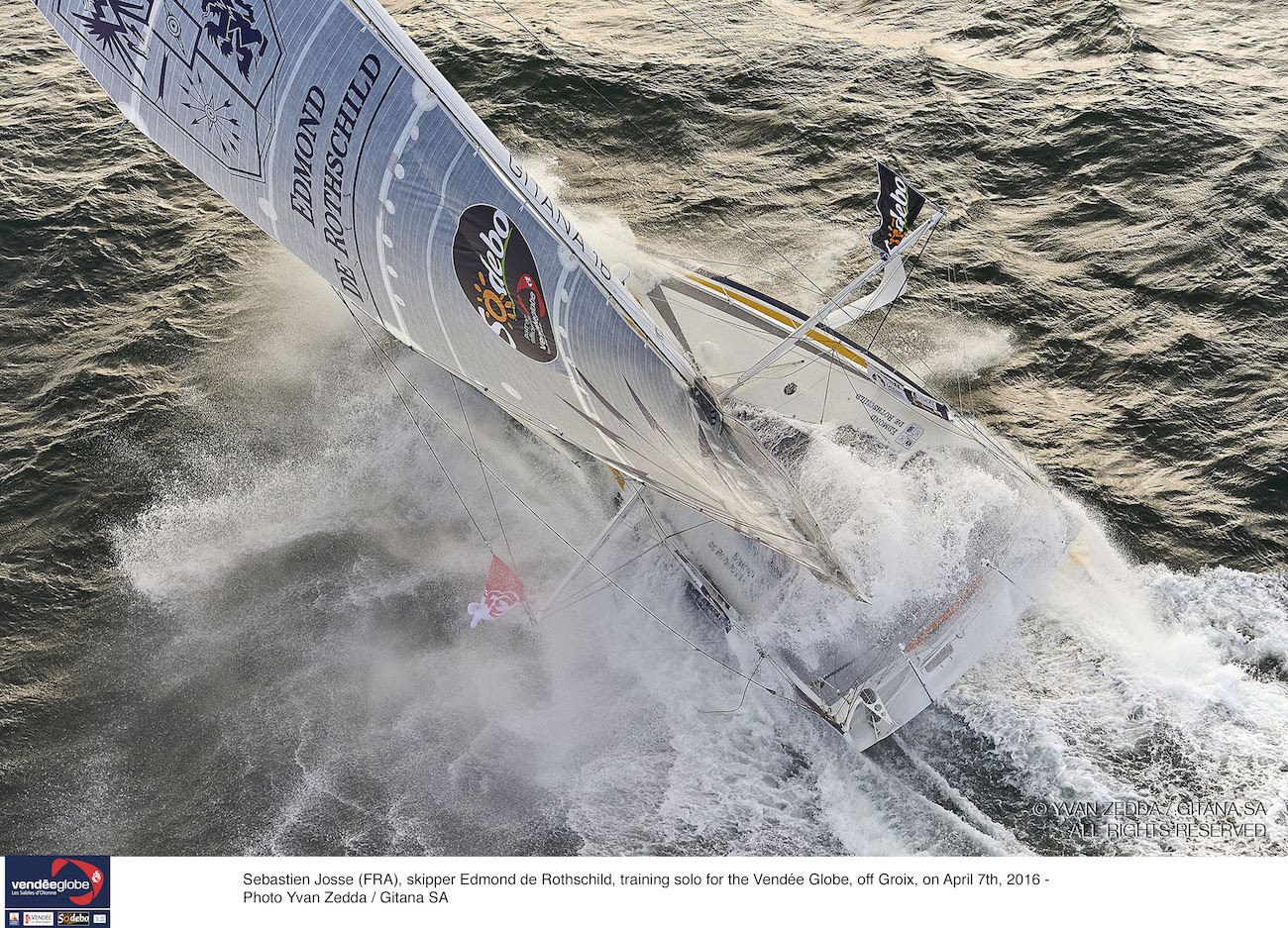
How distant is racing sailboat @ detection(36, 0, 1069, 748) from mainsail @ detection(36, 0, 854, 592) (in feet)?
0.06

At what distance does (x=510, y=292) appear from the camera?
25.8 ft

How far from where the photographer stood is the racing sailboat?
24.5ft

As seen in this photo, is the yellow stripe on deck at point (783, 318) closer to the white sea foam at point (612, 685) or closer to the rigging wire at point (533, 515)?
the white sea foam at point (612, 685)

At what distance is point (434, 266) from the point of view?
784 centimetres

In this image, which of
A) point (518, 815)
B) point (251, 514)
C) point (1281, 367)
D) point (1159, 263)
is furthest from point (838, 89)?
point (518, 815)

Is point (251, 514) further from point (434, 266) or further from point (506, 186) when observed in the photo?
point (506, 186)

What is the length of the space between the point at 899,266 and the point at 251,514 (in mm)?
7878
